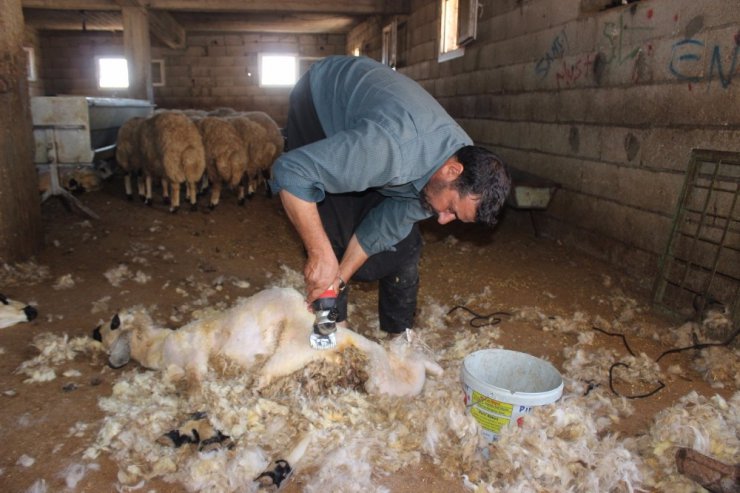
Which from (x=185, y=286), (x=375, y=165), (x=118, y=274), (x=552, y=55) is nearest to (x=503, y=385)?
(x=375, y=165)

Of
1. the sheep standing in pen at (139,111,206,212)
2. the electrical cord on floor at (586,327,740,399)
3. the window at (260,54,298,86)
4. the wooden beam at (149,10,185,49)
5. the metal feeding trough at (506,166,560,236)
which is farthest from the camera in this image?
the window at (260,54,298,86)

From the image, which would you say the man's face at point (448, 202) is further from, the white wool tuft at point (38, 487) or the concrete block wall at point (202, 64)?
the concrete block wall at point (202, 64)

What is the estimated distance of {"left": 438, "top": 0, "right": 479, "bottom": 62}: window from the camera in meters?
6.50

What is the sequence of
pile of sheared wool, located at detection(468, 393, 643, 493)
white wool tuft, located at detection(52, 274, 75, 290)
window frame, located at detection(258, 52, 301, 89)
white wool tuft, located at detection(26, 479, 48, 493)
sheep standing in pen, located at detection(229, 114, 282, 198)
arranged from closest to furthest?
white wool tuft, located at detection(26, 479, 48, 493)
pile of sheared wool, located at detection(468, 393, 643, 493)
white wool tuft, located at detection(52, 274, 75, 290)
sheep standing in pen, located at detection(229, 114, 282, 198)
window frame, located at detection(258, 52, 301, 89)

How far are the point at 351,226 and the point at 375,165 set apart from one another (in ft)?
2.93

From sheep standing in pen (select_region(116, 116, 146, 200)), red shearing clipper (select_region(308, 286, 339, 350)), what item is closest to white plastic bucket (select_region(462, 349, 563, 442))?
red shearing clipper (select_region(308, 286, 339, 350))

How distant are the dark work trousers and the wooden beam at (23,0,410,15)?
744cm

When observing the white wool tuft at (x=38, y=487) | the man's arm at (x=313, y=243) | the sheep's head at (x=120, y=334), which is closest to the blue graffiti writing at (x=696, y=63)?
the man's arm at (x=313, y=243)

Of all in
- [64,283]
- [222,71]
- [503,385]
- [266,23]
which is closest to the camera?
[503,385]

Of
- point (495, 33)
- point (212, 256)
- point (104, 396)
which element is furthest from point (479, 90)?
point (104, 396)

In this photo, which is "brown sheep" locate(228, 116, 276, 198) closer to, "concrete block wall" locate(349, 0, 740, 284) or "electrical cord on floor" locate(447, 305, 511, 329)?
"concrete block wall" locate(349, 0, 740, 284)

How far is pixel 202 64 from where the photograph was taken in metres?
14.8

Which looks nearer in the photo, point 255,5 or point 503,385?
point 503,385

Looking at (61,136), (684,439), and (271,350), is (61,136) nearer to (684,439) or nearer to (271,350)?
(271,350)
